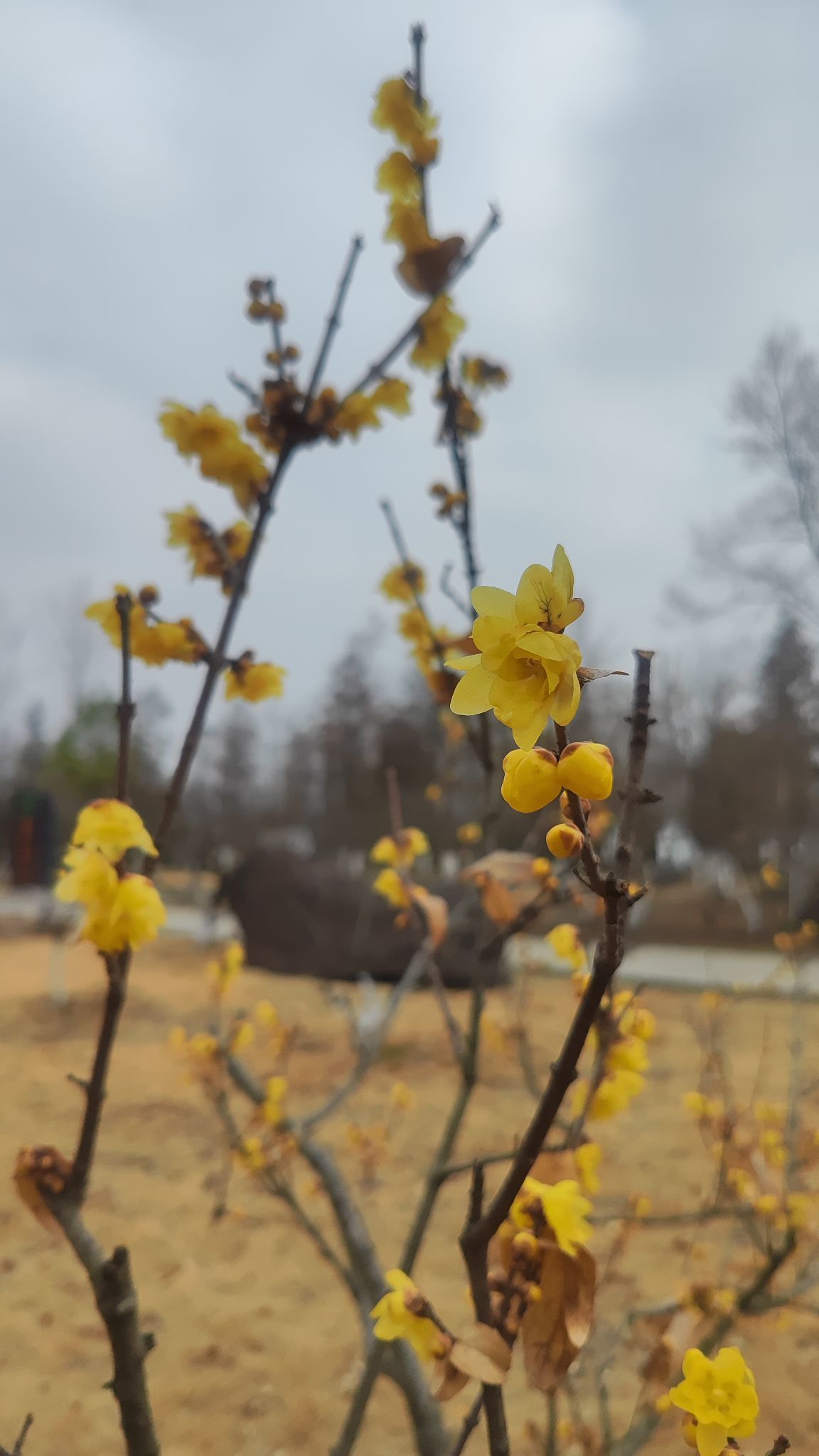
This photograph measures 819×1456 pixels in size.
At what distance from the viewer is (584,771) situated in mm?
411

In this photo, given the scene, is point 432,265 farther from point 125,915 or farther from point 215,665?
point 125,915

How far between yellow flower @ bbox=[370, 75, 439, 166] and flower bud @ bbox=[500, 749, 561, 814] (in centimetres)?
101

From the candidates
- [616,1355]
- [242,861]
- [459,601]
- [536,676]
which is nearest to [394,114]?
[459,601]

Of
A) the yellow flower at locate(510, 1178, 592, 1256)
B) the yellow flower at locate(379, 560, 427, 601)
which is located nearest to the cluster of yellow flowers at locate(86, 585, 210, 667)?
the yellow flower at locate(510, 1178, 592, 1256)

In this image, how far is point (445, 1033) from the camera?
18.5 ft

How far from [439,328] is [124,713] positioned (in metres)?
0.65

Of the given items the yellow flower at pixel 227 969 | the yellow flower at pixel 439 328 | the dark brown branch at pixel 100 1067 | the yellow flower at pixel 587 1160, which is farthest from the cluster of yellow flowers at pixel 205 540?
the yellow flower at pixel 227 969

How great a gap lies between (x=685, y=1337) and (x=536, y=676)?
5.14 feet

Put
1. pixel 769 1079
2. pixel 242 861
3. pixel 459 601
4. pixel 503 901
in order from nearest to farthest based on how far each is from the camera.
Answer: pixel 503 901, pixel 459 601, pixel 769 1079, pixel 242 861

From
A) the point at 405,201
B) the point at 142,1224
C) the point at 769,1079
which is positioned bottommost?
the point at 142,1224

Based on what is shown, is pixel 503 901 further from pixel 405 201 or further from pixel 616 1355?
pixel 616 1355

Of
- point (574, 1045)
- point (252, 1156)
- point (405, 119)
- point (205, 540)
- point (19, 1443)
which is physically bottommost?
point (252, 1156)

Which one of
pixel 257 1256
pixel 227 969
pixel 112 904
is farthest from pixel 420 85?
pixel 257 1256

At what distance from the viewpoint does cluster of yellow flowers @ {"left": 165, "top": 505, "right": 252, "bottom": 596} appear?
98 centimetres
